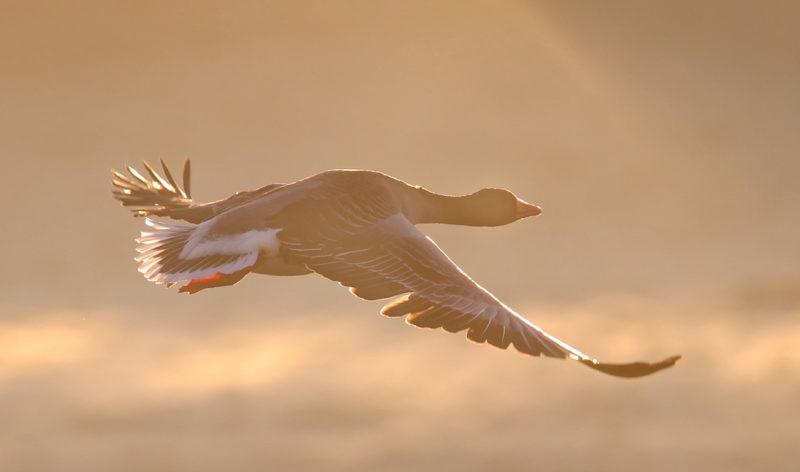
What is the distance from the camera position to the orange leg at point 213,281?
1062 cm

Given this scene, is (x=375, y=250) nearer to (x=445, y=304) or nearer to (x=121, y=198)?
(x=445, y=304)

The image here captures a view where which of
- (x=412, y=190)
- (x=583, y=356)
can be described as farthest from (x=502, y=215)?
(x=583, y=356)

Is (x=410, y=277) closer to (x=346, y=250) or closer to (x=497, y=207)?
(x=346, y=250)

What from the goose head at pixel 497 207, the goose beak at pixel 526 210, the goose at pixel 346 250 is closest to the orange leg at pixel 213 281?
the goose at pixel 346 250

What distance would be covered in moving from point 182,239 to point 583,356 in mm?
4029

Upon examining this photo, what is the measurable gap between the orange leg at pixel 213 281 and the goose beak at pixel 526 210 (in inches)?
125

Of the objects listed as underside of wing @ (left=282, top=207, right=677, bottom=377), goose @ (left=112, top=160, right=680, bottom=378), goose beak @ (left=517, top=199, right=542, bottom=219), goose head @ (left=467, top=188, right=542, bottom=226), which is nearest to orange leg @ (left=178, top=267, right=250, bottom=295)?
goose @ (left=112, top=160, right=680, bottom=378)

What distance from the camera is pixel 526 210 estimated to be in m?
12.9

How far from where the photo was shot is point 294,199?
36.3ft

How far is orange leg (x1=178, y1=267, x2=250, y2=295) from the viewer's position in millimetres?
10617

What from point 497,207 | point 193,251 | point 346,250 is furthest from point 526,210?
point 193,251

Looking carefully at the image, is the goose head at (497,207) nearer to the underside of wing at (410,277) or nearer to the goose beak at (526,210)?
the goose beak at (526,210)

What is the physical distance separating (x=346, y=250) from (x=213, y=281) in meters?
1.02

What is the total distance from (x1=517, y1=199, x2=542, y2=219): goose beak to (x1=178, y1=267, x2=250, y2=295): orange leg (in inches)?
125
